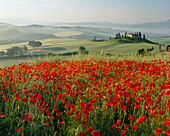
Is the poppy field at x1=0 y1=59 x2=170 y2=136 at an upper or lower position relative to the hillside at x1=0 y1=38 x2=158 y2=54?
lower

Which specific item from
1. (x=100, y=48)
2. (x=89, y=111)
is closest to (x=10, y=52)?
(x=100, y=48)

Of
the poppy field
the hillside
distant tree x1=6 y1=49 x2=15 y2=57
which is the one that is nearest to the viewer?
the poppy field

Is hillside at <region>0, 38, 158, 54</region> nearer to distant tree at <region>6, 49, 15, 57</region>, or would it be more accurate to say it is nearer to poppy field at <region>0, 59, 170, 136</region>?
distant tree at <region>6, 49, 15, 57</region>

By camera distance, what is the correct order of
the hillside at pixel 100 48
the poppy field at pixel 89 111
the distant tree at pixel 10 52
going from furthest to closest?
the hillside at pixel 100 48
the distant tree at pixel 10 52
the poppy field at pixel 89 111

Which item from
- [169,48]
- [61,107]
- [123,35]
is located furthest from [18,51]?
[123,35]

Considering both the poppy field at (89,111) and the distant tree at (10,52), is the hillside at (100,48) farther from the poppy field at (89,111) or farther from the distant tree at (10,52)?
the poppy field at (89,111)

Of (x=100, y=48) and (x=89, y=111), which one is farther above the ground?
(x=100, y=48)

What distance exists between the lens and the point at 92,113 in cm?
358

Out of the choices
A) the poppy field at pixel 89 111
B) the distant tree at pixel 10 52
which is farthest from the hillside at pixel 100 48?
the poppy field at pixel 89 111

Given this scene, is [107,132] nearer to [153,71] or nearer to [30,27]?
[153,71]

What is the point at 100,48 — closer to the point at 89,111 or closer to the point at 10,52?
the point at 10,52

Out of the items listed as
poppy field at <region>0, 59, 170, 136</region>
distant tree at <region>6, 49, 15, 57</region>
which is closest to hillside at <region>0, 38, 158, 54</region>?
distant tree at <region>6, 49, 15, 57</region>

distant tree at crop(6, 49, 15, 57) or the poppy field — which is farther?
distant tree at crop(6, 49, 15, 57)

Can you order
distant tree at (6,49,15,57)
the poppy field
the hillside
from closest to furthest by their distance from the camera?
the poppy field
distant tree at (6,49,15,57)
the hillside
